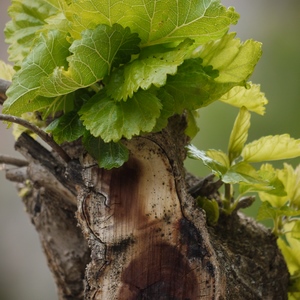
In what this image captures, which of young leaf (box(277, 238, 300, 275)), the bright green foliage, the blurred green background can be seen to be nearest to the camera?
the bright green foliage

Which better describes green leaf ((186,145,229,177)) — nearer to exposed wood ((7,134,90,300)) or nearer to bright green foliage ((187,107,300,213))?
bright green foliage ((187,107,300,213))

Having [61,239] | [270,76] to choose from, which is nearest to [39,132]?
[61,239]

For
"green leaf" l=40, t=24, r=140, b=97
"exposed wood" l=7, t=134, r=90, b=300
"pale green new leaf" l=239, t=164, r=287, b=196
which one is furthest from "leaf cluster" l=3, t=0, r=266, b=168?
"exposed wood" l=7, t=134, r=90, b=300

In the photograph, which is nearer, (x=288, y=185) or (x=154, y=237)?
(x=154, y=237)

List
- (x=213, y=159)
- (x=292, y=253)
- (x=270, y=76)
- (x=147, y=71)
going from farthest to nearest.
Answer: (x=270, y=76), (x=292, y=253), (x=213, y=159), (x=147, y=71)

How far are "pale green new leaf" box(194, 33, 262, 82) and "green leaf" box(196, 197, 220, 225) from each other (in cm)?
14

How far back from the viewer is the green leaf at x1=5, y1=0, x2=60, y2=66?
1.83ft

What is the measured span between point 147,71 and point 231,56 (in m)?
0.11

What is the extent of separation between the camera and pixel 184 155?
56 centimetres

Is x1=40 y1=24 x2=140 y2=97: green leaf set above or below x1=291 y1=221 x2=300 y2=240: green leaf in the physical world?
above

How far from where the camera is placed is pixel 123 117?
1.47ft

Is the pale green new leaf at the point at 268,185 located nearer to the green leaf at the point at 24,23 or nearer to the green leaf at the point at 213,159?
the green leaf at the point at 213,159

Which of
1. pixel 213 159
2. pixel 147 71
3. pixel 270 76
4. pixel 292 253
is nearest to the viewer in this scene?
pixel 147 71

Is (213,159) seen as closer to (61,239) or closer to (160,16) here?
(160,16)
